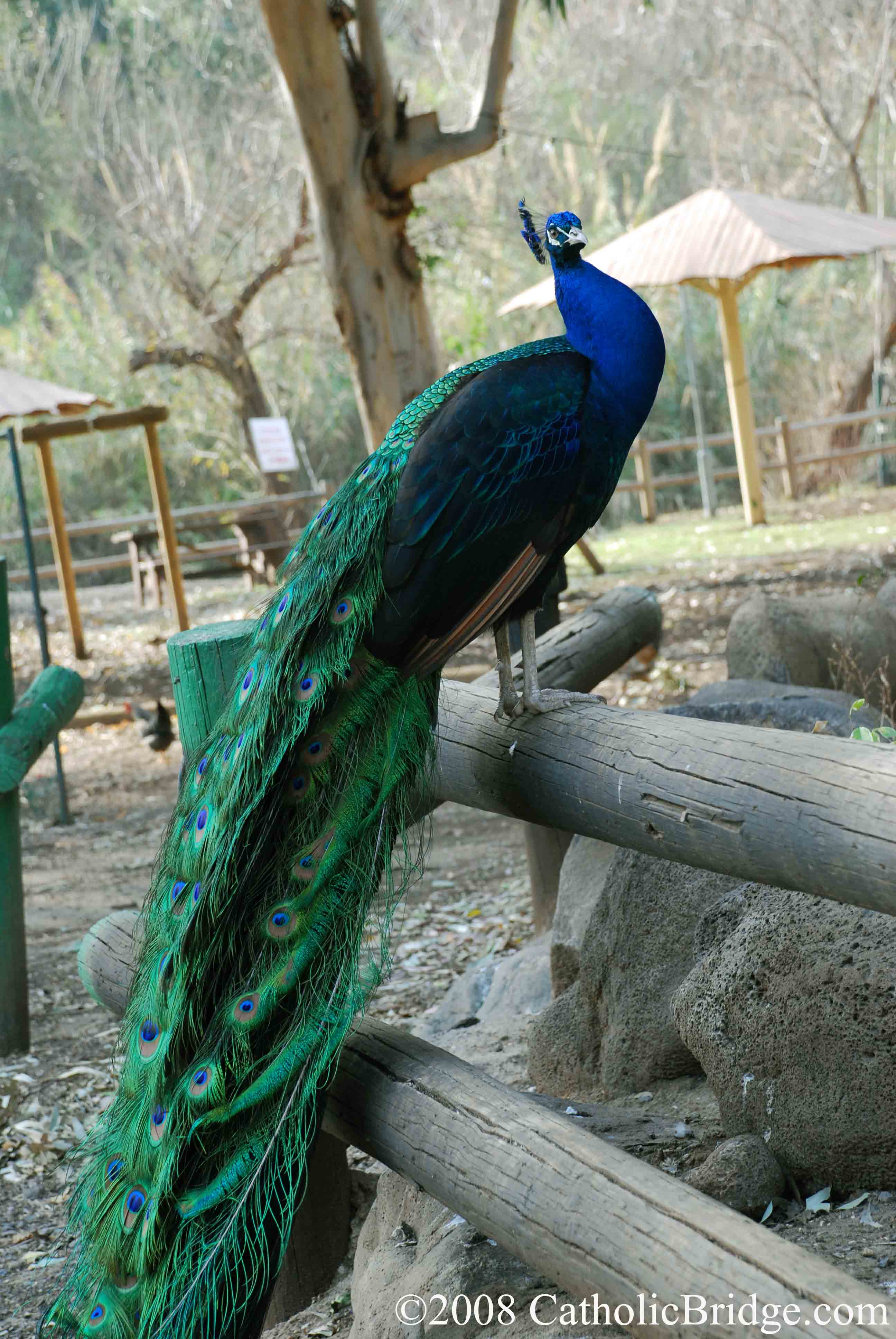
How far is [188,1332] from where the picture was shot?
183 cm

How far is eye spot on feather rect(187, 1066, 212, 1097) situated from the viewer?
1.95 metres

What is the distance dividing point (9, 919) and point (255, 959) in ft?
7.43

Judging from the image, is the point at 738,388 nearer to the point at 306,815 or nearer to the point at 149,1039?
the point at 306,815

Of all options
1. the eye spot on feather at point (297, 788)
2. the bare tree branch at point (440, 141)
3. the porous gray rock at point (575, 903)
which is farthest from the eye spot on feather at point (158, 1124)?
the bare tree branch at point (440, 141)

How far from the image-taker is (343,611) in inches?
86.4

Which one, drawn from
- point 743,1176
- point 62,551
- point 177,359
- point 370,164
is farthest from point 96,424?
point 743,1176

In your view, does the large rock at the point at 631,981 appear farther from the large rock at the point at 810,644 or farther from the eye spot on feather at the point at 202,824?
the large rock at the point at 810,644

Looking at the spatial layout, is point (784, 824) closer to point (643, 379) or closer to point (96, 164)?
point (643, 379)

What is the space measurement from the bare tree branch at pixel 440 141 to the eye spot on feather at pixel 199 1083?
232 inches

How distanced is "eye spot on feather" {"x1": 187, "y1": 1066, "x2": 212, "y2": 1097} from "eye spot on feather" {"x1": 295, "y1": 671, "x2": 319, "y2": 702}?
613 mm

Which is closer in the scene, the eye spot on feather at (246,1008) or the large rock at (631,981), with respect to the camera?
the eye spot on feather at (246,1008)

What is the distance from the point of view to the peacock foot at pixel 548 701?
92.3 inches

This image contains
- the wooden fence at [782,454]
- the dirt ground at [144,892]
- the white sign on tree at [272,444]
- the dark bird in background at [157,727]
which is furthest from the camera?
the wooden fence at [782,454]

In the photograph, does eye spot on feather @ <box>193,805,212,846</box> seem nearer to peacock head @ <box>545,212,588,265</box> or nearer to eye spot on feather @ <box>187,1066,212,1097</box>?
eye spot on feather @ <box>187,1066,212,1097</box>
